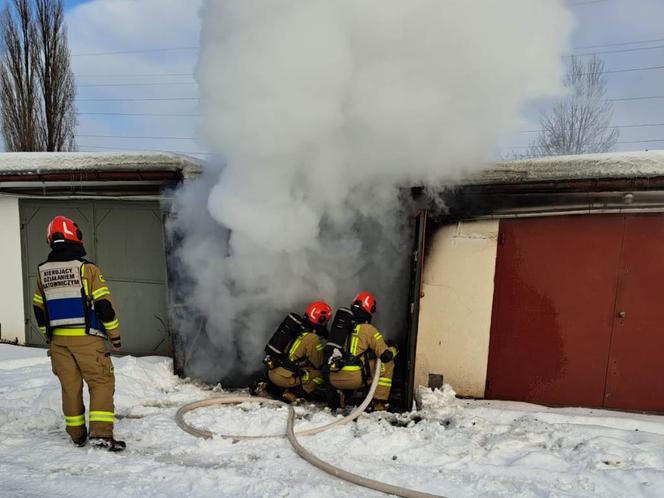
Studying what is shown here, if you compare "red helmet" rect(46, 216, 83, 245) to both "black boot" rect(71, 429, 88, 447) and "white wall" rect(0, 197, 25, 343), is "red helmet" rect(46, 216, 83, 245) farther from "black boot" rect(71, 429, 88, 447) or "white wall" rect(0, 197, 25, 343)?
"white wall" rect(0, 197, 25, 343)

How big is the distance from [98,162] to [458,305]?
490cm

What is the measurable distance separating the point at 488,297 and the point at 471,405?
1.27 m

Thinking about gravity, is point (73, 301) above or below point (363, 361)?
above

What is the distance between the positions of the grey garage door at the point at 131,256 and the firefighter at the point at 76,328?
10.1 ft

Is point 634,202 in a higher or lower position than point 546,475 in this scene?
higher

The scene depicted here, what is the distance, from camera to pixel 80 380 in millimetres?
3666

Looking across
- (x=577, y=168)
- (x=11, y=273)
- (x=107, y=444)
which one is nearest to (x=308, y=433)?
(x=107, y=444)

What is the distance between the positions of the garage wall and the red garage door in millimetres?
126

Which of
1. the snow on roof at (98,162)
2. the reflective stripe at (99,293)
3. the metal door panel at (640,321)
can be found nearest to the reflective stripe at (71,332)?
the reflective stripe at (99,293)

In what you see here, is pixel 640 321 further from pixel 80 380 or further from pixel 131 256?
pixel 131 256

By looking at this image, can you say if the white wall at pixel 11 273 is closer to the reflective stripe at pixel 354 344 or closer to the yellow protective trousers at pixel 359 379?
the yellow protective trousers at pixel 359 379

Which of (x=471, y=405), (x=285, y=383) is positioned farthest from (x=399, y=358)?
(x=285, y=383)

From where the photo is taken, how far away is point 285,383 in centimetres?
506

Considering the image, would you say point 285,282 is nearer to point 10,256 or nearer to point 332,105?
point 332,105
